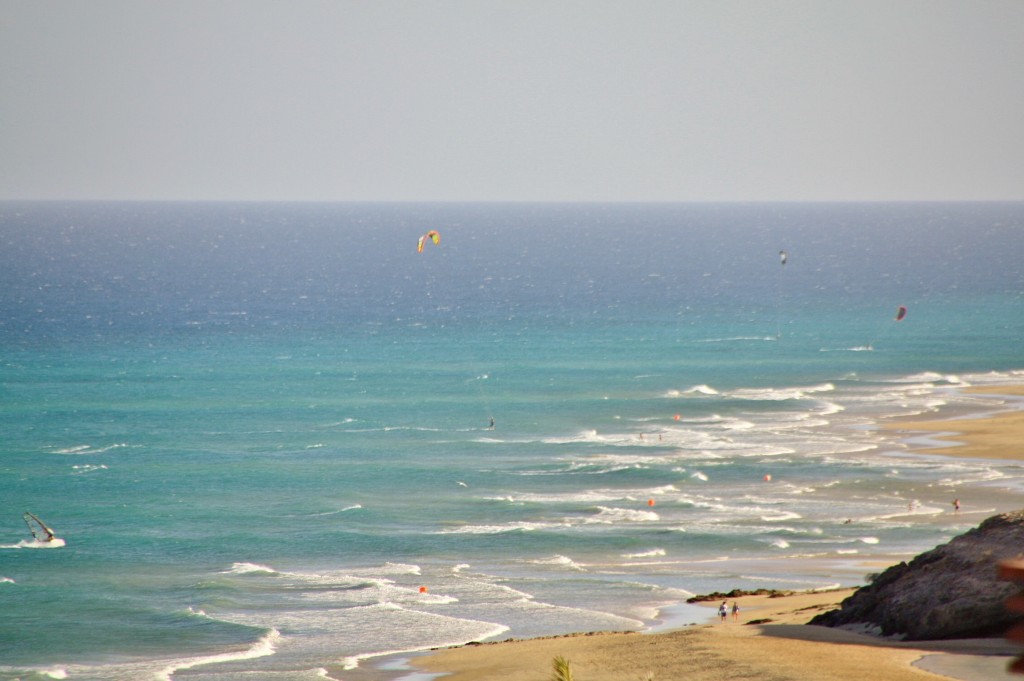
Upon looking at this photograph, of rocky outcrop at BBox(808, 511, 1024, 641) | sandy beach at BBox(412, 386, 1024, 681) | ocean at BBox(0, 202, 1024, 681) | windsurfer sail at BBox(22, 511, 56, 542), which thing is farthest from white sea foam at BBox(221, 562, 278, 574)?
rocky outcrop at BBox(808, 511, 1024, 641)

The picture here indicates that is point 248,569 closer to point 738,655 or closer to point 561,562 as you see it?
point 561,562

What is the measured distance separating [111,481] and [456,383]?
3323 cm

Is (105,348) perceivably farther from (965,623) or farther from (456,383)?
(965,623)

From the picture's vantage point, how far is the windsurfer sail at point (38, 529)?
175 feet

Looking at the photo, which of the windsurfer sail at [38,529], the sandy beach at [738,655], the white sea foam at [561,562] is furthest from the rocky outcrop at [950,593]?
the windsurfer sail at [38,529]

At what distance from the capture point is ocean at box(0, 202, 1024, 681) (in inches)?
1698

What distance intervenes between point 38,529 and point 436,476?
19.3 metres

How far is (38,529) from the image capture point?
180ft

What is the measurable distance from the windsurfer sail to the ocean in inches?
29.9

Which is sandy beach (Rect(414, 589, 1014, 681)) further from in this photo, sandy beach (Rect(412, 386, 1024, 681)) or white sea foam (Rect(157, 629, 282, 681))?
white sea foam (Rect(157, 629, 282, 681))

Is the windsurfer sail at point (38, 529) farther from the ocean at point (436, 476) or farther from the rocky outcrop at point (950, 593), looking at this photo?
the rocky outcrop at point (950, 593)

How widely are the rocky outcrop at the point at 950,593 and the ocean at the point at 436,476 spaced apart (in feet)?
25.6

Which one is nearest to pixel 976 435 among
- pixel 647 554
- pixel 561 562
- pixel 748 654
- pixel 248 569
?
pixel 647 554

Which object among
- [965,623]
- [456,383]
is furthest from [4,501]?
[965,623]
